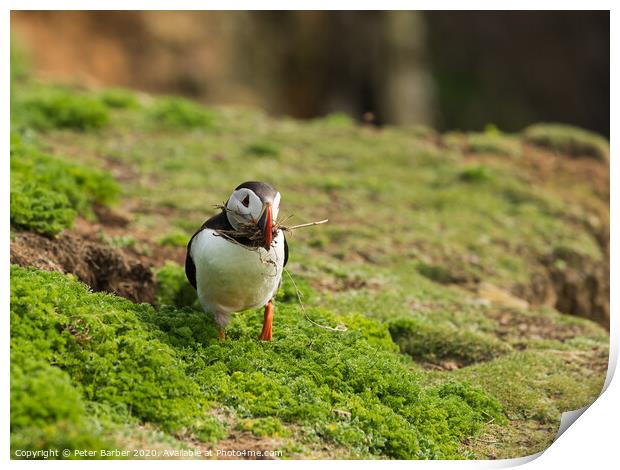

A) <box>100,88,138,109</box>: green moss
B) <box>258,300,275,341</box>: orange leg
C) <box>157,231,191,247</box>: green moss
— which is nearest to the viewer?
<box>258,300,275,341</box>: orange leg

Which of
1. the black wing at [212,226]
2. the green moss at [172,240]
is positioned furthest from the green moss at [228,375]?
the green moss at [172,240]

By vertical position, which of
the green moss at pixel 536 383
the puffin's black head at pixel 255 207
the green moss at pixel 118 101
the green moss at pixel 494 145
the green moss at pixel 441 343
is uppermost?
the green moss at pixel 118 101

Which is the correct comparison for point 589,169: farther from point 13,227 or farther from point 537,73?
point 537,73

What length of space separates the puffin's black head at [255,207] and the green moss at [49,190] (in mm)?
2208

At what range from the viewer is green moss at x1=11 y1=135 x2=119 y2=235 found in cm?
679

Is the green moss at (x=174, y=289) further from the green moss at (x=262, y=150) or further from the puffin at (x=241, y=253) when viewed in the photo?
the green moss at (x=262, y=150)

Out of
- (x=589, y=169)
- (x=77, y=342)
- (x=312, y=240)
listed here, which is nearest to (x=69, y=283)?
(x=77, y=342)

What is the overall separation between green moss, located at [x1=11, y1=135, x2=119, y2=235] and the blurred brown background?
22.1ft

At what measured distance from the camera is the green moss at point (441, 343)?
6.96 meters

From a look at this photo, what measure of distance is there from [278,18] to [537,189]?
1319 cm

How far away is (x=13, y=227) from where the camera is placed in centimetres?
664

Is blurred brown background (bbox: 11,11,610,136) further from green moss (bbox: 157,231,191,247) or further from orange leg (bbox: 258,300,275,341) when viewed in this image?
orange leg (bbox: 258,300,275,341)

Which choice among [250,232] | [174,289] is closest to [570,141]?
[174,289]

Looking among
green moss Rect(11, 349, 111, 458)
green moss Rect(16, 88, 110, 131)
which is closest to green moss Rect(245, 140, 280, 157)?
green moss Rect(16, 88, 110, 131)
